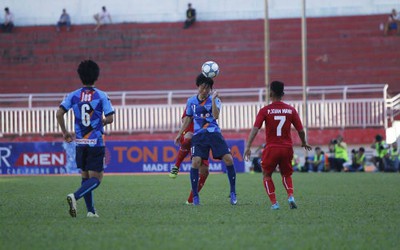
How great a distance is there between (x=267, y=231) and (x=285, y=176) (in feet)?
12.3

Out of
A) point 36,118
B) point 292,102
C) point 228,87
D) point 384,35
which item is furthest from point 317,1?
point 36,118

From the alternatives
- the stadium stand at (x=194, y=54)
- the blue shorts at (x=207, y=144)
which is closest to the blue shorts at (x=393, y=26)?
the stadium stand at (x=194, y=54)

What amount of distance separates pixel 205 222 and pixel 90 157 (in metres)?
1.77

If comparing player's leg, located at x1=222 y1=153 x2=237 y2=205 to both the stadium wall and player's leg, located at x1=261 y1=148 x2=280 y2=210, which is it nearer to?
player's leg, located at x1=261 y1=148 x2=280 y2=210

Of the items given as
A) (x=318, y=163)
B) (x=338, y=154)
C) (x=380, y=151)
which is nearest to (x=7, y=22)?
(x=318, y=163)

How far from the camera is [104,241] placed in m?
9.77

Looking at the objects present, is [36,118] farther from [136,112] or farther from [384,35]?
[384,35]

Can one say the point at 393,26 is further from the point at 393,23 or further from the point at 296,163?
the point at 296,163

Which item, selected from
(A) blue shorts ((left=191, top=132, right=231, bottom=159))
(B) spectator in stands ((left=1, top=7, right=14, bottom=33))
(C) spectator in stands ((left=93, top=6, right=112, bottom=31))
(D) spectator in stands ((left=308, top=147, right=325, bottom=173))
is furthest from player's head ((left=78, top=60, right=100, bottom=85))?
(B) spectator in stands ((left=1, top=7, right=14, bottom=33))

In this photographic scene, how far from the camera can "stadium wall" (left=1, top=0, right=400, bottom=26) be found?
4691 cm

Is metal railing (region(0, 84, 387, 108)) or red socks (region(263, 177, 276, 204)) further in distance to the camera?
metal railing (region(0, 84, 387, 108))

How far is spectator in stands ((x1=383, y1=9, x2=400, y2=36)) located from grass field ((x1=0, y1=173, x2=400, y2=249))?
27535 millimetres

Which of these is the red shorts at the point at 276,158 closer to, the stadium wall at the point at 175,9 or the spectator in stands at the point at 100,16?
the stadium wall at the point at 175,9

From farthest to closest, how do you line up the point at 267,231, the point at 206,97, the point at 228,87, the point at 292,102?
1. the point at 228,87
2. the point at 292,102
3. the point at 206,97
4. the point at 267,231
